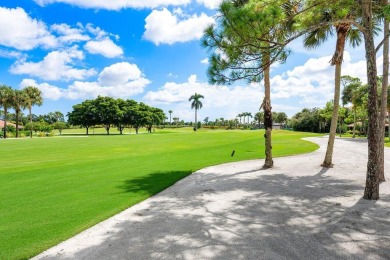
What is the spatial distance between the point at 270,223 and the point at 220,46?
6.14 m

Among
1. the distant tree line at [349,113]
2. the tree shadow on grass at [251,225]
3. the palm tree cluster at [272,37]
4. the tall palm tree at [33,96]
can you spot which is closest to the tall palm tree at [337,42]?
the palm tree cluster at [272,37]

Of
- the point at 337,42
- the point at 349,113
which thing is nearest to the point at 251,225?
the point at 337,42

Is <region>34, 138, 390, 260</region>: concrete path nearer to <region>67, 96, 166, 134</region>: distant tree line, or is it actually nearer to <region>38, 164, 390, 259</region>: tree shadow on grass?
<region>38, 164, 390, 259</region>: tree shadow on grass

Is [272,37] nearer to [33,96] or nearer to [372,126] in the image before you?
[372,126]

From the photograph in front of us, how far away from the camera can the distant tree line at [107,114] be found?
83.5m

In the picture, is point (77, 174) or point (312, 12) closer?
point (312, 12)

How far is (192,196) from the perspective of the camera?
→ 984 cm

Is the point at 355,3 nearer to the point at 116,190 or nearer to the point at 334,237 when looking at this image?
the point at 334,237

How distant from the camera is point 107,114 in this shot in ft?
274

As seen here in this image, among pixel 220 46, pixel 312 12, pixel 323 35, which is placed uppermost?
pixel 323 35

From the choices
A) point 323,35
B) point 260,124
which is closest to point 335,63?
point 323,35

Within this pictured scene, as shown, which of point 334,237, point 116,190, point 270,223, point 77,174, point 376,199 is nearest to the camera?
point 334,237

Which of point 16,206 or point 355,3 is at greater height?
point 355,3

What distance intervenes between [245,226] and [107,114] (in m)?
82.1
